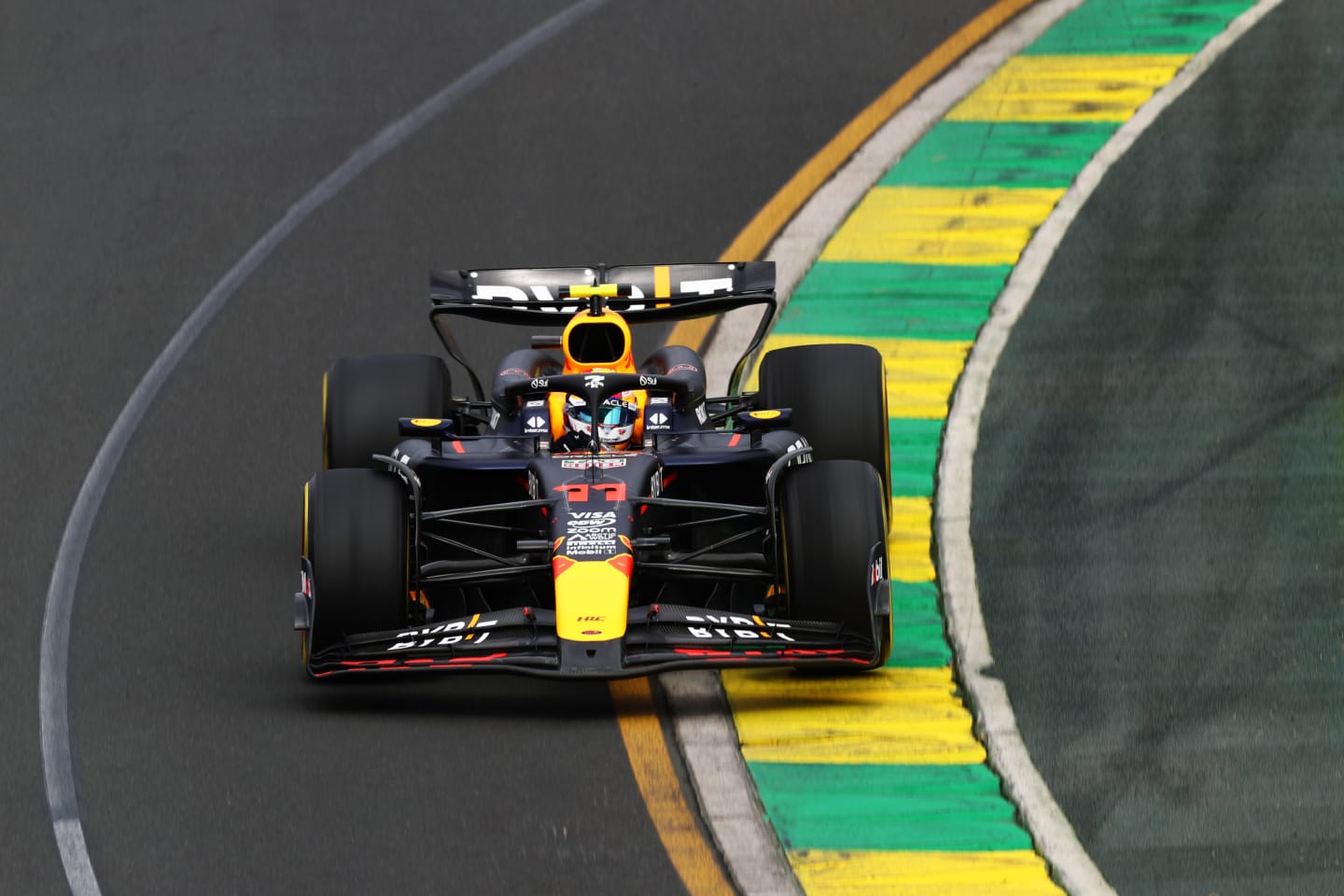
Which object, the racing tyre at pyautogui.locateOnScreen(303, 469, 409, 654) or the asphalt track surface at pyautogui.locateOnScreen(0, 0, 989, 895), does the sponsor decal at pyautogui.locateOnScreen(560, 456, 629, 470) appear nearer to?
the racing tyre at pyautogui.locateOnScreen(303, 469, 409, 654)

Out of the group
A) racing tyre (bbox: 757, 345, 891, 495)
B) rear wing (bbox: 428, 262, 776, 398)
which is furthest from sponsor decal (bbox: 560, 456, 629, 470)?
rear wing (bbox: 428, 262, 776, 398)

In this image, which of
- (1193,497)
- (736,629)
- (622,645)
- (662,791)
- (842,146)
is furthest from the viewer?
(842,146)

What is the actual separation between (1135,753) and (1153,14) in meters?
10.3

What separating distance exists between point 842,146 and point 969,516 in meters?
5.50

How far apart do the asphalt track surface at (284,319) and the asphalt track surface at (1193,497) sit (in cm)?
222

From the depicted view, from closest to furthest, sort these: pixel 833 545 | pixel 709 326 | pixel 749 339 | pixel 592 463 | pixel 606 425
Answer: pixel 833 545
pixel 592 463
pixel 606 425
pixel 749 339
pixel 709 326

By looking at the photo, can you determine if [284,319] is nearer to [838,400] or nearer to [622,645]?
[838,400]

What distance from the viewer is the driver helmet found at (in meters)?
12.7

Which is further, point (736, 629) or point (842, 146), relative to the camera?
point (842, 146)

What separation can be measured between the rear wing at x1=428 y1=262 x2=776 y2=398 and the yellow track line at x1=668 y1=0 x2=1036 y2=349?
1.90 meters

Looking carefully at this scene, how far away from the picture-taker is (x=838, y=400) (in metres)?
13.1

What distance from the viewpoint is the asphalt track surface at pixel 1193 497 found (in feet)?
35.6

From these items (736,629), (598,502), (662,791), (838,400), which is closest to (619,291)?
(838,400)

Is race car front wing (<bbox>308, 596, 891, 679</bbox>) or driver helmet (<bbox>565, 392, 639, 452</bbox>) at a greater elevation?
driver helmet (<bbox>565, 392, 639, 452</bbox>)
